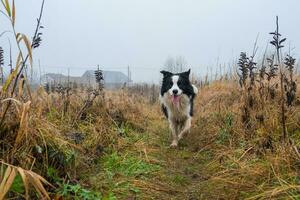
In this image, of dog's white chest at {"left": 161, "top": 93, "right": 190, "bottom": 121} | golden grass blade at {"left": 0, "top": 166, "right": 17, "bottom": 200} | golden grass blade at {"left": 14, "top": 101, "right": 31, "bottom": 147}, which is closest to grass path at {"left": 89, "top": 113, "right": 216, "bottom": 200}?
golden grass blade at {"left": 14, "top": 101, "right": 31, "bottom": 147}

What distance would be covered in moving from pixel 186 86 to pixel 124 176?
3.80 m

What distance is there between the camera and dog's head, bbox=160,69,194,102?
280 inches

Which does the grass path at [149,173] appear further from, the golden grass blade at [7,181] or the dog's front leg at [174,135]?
the golden grass blade at [7,181]

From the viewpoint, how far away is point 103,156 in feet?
14.8

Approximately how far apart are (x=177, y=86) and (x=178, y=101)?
1.02 ft

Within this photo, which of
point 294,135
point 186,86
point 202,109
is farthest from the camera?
point 202,109

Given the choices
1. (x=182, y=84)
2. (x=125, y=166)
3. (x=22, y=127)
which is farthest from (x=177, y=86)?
(x=22, y=127)

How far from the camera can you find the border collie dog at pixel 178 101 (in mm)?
7117

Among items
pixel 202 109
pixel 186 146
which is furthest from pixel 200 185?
pixel 202 109

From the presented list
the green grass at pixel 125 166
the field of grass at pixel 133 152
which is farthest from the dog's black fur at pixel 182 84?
the green grass at pixel 125 166

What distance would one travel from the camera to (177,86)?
282 inches

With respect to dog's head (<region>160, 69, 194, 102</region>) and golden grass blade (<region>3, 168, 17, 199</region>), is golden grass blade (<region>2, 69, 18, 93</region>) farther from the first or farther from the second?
dog's head (<region>160, 69, 194, 102</region>)

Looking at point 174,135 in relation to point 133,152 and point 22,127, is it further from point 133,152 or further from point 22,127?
point 22,127

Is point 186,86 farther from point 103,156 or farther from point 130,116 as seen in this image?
point 103,156
